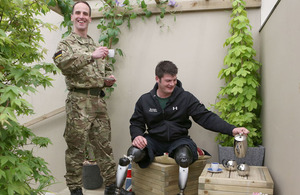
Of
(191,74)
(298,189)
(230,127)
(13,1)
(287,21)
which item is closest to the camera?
(298,189)

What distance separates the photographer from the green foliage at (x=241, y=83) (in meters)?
2.53

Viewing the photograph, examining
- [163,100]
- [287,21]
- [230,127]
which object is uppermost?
[287,21]

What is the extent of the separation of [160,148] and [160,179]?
282 mm

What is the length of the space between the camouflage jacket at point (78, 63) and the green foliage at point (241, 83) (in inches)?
43.1

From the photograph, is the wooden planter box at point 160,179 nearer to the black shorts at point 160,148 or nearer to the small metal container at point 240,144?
the black shorts at point 160,148

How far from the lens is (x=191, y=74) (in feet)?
9.86

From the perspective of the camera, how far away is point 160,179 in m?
2.28

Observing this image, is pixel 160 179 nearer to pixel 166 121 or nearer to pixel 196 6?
pixel 166 121

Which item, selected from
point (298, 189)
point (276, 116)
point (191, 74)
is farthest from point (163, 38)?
point (298, 189)

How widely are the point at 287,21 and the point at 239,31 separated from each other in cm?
90

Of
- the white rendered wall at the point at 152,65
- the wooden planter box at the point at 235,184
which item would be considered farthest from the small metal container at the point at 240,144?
the white rendered wall at the point at 152,65

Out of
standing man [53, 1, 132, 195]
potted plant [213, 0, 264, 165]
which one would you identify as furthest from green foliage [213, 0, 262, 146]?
standing man [53, 1, 132, 195]

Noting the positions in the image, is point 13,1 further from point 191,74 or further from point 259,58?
point 259,58

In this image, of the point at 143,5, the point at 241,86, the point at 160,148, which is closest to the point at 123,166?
the point at 160,148
